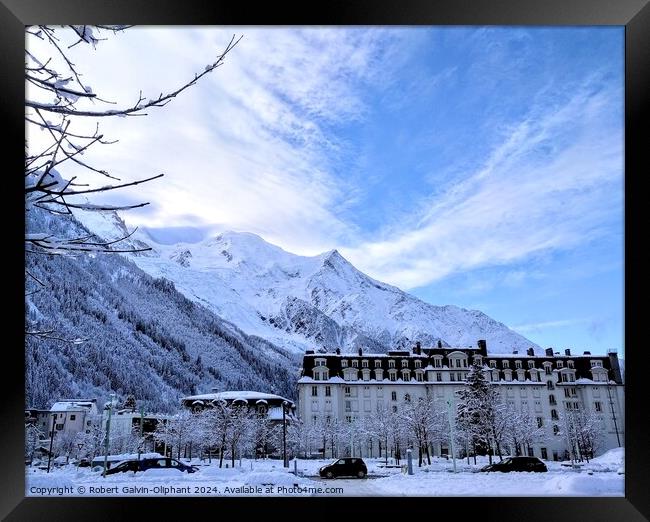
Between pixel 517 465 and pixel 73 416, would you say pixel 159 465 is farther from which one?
pixel 517 465

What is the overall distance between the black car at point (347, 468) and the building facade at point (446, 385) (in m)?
0.89

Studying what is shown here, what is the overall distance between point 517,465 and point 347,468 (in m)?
1.86

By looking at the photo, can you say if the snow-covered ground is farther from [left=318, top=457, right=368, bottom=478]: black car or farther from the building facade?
the building facade

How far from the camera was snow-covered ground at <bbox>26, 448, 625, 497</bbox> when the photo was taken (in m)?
4.29

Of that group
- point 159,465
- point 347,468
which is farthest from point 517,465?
point 159,465

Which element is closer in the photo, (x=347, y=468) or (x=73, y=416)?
(x=347, y=468)

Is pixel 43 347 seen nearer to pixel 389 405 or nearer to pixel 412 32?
pixel 389 405

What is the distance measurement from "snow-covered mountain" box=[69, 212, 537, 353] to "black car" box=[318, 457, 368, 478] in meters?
1.61

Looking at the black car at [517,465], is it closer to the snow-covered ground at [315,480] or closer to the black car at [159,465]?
the snow-covered ground at [315,480]

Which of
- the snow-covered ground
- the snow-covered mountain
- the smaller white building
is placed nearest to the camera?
the snow-covered ground

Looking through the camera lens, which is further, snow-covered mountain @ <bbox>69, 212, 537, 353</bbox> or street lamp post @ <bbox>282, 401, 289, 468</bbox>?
snow-covered mountain @ <bbox>69, 212, 537, 353</bbox>

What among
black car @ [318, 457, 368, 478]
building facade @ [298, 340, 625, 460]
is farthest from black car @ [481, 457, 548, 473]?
black car @ [318, 457, 368, 478]
